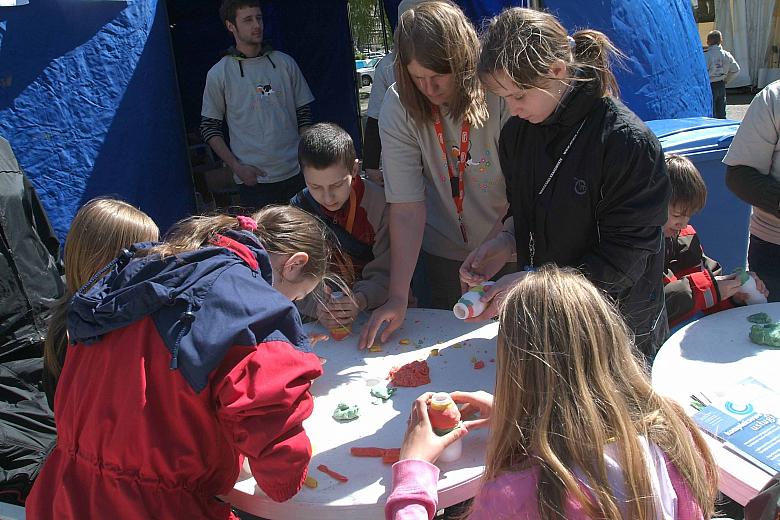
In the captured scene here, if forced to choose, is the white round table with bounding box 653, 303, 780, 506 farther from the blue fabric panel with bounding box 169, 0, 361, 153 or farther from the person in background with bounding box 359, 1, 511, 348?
the blue fabric panel with bounding box 169, 0, 361, 153

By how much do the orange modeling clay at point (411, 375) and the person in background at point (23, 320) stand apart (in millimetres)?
1250

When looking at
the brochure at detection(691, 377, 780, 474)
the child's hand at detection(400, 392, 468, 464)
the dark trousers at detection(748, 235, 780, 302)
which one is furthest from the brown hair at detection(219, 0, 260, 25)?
the brochure at detection(691, 377, 780, 474)

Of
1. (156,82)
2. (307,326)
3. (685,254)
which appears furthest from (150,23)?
(685,254)

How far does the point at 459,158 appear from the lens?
100 inches

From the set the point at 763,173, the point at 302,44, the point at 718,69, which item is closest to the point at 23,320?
the point at 763,173

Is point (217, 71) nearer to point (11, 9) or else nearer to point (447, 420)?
point (11, 9)

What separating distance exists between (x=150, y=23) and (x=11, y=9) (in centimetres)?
94

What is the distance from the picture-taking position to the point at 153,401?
1.44 metres

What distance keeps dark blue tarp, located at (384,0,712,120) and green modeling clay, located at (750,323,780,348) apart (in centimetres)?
288

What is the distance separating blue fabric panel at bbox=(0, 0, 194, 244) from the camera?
4059 mm

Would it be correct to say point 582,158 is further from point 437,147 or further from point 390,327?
point 390,327

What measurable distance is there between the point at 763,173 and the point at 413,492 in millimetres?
2238

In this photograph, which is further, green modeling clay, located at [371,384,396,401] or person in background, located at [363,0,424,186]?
person in background, located at [363,0,424,186]

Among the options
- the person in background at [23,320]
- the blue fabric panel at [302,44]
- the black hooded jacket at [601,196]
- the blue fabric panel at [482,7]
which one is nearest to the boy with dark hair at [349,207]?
the black hooded jacket at [601,196]
